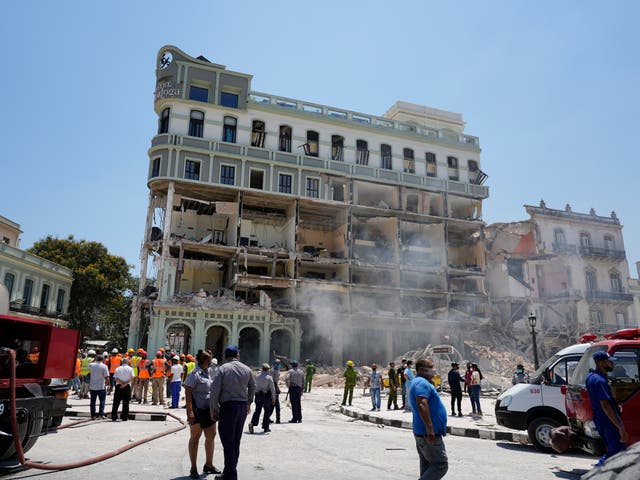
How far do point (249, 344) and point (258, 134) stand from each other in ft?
54.1

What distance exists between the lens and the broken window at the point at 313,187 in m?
39.0

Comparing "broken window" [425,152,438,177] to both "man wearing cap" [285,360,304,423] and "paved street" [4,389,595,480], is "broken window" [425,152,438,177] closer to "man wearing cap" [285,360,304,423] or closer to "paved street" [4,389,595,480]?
"man wearing cap" [285,360,304,423]

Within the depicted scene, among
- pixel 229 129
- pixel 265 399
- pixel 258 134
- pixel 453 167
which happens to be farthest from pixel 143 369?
pixel 453 167

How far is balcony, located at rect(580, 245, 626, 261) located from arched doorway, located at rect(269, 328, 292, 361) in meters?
28.7

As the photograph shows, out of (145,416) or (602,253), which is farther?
(602,253)

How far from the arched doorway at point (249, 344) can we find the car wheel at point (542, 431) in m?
26.8

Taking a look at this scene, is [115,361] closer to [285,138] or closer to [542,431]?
[542,431]

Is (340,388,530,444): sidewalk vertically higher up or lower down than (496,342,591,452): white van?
lower down

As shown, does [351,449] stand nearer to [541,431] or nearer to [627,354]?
[541,431]

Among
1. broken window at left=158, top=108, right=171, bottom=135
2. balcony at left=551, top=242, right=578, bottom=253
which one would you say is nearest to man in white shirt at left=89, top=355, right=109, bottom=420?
broken window at left=158, top=108, right=171, bottom=135

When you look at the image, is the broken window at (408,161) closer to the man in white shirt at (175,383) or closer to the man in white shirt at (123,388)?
the man in white shirt at (175,383)

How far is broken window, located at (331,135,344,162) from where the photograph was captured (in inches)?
1610

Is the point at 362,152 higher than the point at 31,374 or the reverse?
higher

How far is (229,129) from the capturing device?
3794 centimetres
